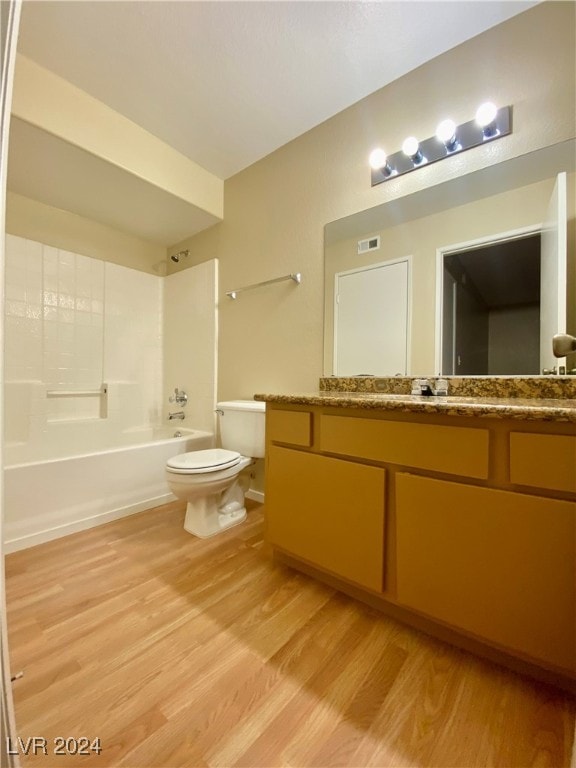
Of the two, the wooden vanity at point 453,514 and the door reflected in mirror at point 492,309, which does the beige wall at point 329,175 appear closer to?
the door reflected in mirror at point 492,309

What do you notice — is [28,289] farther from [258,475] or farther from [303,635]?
[303,635]

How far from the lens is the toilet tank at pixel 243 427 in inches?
72.6

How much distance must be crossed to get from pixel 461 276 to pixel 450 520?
3.53 feet

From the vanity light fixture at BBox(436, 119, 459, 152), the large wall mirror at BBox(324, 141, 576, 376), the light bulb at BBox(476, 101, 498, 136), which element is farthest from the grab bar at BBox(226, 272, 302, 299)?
the light bulb at BBox(476, 101, 498, 136)

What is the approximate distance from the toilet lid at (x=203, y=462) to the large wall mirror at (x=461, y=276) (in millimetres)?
754

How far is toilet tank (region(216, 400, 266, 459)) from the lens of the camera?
1.84m

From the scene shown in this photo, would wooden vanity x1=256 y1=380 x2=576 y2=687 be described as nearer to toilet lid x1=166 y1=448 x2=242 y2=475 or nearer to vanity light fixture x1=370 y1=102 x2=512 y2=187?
toilet lid x1=166 y1=448 x2=242 y2=475

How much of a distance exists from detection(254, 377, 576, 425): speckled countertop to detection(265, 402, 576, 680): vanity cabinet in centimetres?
4

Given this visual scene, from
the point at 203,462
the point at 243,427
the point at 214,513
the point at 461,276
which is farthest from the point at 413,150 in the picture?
the point at 214,513

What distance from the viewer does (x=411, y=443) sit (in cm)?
96

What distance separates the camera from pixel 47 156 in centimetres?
166

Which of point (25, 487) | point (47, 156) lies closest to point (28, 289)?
point (47, 156)

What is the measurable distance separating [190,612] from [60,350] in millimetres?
2070

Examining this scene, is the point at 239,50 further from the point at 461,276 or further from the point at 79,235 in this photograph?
the point at 79,235
